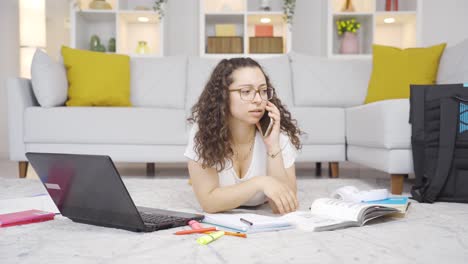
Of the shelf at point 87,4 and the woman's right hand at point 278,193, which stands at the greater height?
the shelf at point 87,4

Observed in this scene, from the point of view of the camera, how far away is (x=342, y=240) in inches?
54.5

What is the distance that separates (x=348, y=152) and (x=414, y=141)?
103 cm

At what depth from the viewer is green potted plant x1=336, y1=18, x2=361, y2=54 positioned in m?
4.85

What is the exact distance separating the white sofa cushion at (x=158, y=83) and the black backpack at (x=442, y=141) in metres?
1.98

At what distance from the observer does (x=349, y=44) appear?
4.85 m

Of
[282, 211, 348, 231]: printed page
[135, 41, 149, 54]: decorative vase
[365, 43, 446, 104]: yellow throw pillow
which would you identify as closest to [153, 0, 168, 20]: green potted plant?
→ [135, 41, 149, 54]: decorative vase

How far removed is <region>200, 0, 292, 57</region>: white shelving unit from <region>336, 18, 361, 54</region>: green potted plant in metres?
0.54

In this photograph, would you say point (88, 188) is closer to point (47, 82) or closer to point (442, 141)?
point (442, 141)

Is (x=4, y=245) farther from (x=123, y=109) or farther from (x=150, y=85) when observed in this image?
(x=150, y=85)

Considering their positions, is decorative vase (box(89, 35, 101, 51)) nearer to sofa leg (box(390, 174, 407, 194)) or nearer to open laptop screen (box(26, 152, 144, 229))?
sofa leg (box(390, 174, 407, 194))

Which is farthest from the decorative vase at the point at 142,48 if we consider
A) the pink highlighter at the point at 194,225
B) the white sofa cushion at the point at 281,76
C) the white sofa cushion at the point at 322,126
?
the pink highlighter at the point at 194,225

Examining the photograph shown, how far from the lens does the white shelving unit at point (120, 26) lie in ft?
16.1

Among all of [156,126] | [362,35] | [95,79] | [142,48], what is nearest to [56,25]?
[142,48]

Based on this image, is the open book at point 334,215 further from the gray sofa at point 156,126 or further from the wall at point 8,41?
the wall at point 8,41
